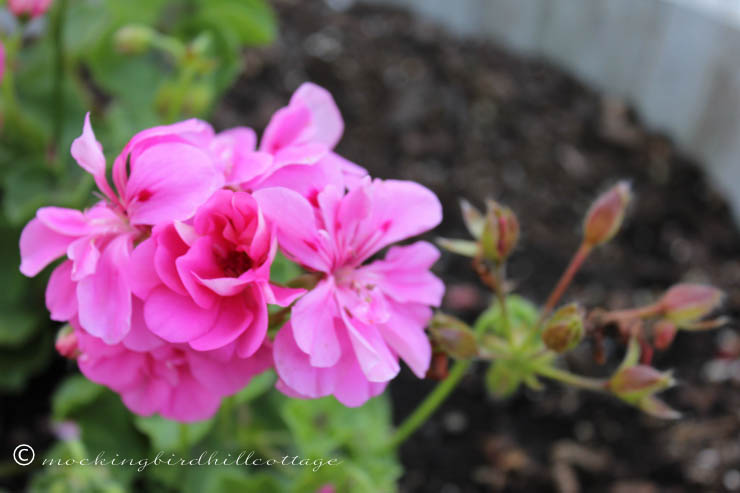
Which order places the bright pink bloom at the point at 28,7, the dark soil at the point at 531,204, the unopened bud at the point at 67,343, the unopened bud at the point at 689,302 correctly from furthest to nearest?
the dark soil at the point at 531,204 → the bright pink bloom at the point at 28,7 → the unopened bud at the point at 689,302 → the unopened bud at the point at 67,343

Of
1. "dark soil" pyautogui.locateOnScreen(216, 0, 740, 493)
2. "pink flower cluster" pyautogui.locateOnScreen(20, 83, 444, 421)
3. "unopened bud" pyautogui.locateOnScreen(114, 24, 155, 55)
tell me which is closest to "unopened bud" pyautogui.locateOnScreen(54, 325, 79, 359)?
"pink flower cluster" pyautogui.locateOnScreen(20, 83, 444, 421)

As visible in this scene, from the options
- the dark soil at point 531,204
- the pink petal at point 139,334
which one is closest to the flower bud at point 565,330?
the pink petal at point 139,334

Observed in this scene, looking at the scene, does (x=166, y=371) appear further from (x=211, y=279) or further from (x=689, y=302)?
(x=689, y=302)

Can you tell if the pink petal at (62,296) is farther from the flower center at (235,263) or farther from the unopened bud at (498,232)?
the unopened bud at (498,232)

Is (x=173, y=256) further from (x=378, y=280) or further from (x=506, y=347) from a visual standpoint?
(x=506, y=347)

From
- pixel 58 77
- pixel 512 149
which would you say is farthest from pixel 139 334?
pixel 512 149
